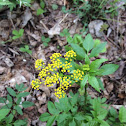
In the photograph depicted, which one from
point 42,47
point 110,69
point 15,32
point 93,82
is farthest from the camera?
point 42,47

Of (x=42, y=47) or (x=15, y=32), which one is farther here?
(x=42, y=47)

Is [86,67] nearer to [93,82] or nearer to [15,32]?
[93,82]

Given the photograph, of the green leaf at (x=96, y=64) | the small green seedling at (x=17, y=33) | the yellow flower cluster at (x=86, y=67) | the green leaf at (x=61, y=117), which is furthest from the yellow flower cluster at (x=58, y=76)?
the small green seedling at (x=17, y=33)

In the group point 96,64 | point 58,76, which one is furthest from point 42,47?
point 96,64

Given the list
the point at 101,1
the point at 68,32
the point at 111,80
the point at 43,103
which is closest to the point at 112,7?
the point at 101,1

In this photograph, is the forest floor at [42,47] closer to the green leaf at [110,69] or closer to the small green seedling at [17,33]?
the small green seedling at [17,33]

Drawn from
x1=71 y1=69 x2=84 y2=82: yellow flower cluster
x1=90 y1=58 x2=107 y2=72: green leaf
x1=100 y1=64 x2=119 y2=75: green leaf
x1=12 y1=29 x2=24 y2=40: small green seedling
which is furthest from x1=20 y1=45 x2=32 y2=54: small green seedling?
x1=100 y1=64 x2=119 y2=75: green leaf

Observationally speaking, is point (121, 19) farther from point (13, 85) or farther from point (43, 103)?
point (13, 85)

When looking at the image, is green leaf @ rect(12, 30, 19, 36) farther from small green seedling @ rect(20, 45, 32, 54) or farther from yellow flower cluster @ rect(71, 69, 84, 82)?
yellow flower cluster @ rect(71, 69, 84, 82)

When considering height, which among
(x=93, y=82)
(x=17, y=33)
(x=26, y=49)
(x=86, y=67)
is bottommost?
(x=93, y=82)

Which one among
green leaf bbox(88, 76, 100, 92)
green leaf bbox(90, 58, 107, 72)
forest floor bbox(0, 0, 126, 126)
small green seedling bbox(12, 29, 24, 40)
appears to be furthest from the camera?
small green seedling bbox(12, 29, 24, 40)

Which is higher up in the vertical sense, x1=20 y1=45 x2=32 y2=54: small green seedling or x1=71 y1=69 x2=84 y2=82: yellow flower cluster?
x1=20 y1=45 x2=32 y2=54: small green seedling
